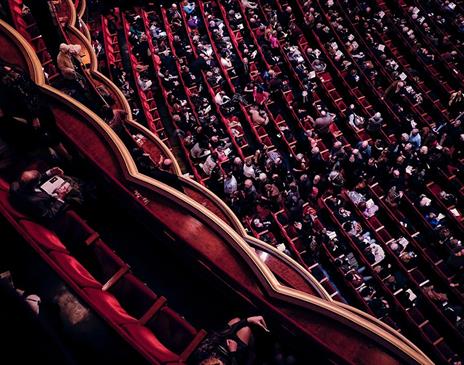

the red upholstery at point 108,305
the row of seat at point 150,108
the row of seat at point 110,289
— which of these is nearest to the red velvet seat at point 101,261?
the row of seat at point 110,289

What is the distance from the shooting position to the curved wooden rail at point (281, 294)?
2.66m

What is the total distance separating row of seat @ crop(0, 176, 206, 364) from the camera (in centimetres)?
214

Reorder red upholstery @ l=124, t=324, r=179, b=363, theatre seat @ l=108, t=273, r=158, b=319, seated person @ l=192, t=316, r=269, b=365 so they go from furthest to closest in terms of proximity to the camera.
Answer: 1. theatre seat @ l=108, t=273, r=158, b=319
2. seated person @ l=192, t=316, r=269, b=365
3. red upholstery @ l=124, t=324, r=179, b=363

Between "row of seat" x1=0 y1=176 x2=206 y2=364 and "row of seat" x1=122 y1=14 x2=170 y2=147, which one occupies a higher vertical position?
"row of seat" x1=122 y1=14 x2=170 y2=147

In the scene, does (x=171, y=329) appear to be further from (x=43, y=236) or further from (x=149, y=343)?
(x=43, y=236)

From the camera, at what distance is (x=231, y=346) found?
2.42 m

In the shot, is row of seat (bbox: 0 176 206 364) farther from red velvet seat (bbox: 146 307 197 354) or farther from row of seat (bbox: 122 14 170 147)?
row of seat (bbox: 122 14 170 147)

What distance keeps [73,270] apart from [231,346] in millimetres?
1149

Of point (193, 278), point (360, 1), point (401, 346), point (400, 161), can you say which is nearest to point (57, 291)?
point (193, 278)

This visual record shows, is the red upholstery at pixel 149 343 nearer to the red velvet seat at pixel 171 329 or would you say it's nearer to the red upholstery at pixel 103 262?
the red velvet seat at pixel 171 329

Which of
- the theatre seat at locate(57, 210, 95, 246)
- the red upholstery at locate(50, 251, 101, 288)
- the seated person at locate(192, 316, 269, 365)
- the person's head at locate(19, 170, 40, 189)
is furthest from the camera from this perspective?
the theatre seat at locate(57, 210, 95, 246)

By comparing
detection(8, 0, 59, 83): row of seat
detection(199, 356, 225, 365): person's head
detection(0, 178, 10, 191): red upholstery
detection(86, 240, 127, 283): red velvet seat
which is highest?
detection(8, 0, 59, 83): row of seat

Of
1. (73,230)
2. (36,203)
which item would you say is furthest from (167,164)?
(36,203)

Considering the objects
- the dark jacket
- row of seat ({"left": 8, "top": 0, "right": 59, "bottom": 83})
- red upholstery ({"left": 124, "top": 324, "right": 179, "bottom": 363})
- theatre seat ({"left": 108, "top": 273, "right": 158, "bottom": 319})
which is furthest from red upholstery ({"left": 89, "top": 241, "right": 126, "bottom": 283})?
row of seat ({"left": 8, "top": 0, "right": 59, "bottom": 83})
